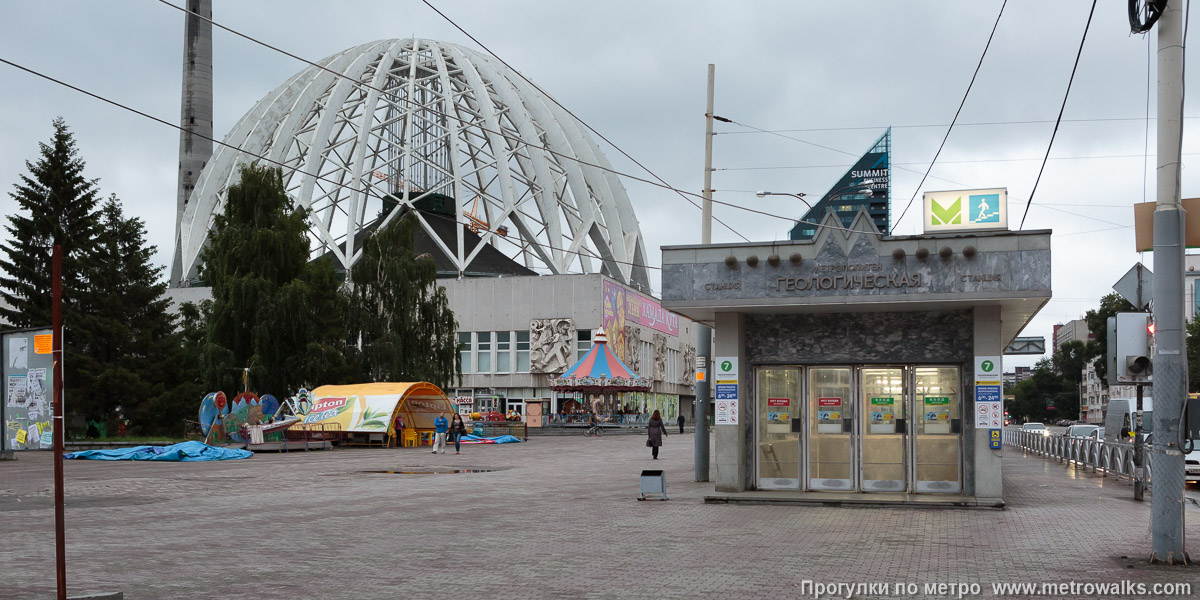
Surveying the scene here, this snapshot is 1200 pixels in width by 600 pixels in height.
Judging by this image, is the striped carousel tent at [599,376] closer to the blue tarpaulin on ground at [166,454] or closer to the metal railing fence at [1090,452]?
the metal railing fence at [1090,452]

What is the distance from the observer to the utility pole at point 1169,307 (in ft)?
38.4

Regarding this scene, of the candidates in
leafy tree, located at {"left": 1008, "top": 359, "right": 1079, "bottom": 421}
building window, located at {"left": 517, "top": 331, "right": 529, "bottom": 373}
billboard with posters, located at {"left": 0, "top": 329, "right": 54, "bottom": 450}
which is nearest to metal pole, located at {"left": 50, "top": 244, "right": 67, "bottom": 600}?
billboard with posters, located at {"left": 0, "top": 329, "right": 54, "bottom": 450}

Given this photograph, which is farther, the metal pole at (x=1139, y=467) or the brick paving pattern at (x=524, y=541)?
the metal pole at (x=1139, y=467)

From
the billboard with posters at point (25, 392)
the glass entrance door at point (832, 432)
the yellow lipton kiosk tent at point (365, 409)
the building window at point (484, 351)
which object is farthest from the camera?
the building window at point (484, 351)

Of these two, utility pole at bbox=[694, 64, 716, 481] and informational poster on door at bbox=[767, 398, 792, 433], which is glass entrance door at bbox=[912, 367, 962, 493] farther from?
utility pole at bbox=[694, 64, 716, 481]

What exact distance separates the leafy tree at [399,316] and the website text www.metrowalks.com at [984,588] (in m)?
43.0

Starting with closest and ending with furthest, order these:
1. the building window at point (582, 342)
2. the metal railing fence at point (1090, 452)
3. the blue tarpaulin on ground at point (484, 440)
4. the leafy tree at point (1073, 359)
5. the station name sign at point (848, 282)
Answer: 1. the station name sign at point (848, 282)
2. the metal railing fence at point (1090, 452)
3. the blue tarpaulin on ground at point (484, 440)
4. the building window at point (582, 342)
5. the leafy tree at point (1073, 359)

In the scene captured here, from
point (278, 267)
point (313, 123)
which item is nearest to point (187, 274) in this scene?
point (313, 123)

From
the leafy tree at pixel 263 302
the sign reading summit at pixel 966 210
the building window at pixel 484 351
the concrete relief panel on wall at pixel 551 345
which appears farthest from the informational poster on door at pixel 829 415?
the building window at pixel 484 351

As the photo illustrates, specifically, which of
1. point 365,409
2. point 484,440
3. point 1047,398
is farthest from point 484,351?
point 1047,398

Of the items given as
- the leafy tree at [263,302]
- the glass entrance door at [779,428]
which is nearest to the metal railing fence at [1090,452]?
the glass entrance door at [779,428]

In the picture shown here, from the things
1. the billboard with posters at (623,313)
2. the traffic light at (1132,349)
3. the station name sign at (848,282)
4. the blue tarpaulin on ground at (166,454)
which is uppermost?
the billboard with posters at (623,313)

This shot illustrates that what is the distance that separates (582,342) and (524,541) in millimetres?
67212

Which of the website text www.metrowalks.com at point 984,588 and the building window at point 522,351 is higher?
the building window at point 522,351
